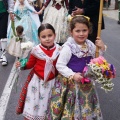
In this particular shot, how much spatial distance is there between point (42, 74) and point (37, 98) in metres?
0.27

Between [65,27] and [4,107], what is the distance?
2.98 metres

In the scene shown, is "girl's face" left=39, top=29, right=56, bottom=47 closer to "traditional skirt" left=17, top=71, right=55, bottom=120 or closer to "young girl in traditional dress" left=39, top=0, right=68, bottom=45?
"traditional skirt" left=17, top=71, right=55, bottom=120

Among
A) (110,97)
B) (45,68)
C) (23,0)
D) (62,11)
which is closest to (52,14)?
(62,11)

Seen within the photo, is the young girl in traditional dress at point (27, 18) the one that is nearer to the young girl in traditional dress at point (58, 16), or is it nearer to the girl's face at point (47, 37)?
the young girl in traditional dress at point (58, 16)

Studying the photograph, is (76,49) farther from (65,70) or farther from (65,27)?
(65,27)

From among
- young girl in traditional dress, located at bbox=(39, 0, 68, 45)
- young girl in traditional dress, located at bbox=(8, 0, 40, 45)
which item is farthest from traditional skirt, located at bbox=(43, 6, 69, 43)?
young girl in traditional dress, located at bbox=(8, 0, 40, 45)

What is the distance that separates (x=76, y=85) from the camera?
10.7 ft

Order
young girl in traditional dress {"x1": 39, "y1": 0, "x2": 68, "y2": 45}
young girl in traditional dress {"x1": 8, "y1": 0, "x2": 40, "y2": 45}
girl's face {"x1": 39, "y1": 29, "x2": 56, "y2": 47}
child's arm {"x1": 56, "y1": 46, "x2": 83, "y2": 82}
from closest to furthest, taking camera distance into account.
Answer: child's arm {"x1": 56, "y1": 46, "x2": 83, "y2": 82}, girl's face {"x1": 39, "y1": 29, "x2": 56, "y2": 47}, young girl in traditional dress {"x1": 39, "y1": 0, "x2": 68, "y2": 45}, young girl in traditional dress {"x1": 8, "y1": 0, "x2": 40, "y2": 45}

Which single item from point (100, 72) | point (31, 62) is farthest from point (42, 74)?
point (100, 72)

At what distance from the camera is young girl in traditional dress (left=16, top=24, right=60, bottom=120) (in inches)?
135

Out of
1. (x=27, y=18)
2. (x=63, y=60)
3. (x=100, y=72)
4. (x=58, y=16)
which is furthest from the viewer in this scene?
(x=27, y=18)

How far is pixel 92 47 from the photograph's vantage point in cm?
340

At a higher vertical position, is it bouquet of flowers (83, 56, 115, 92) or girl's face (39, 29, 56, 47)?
girl's face (39, 29, 56, 47)

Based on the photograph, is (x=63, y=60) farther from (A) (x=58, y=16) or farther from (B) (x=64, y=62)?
(A) (x=58, y=16)
